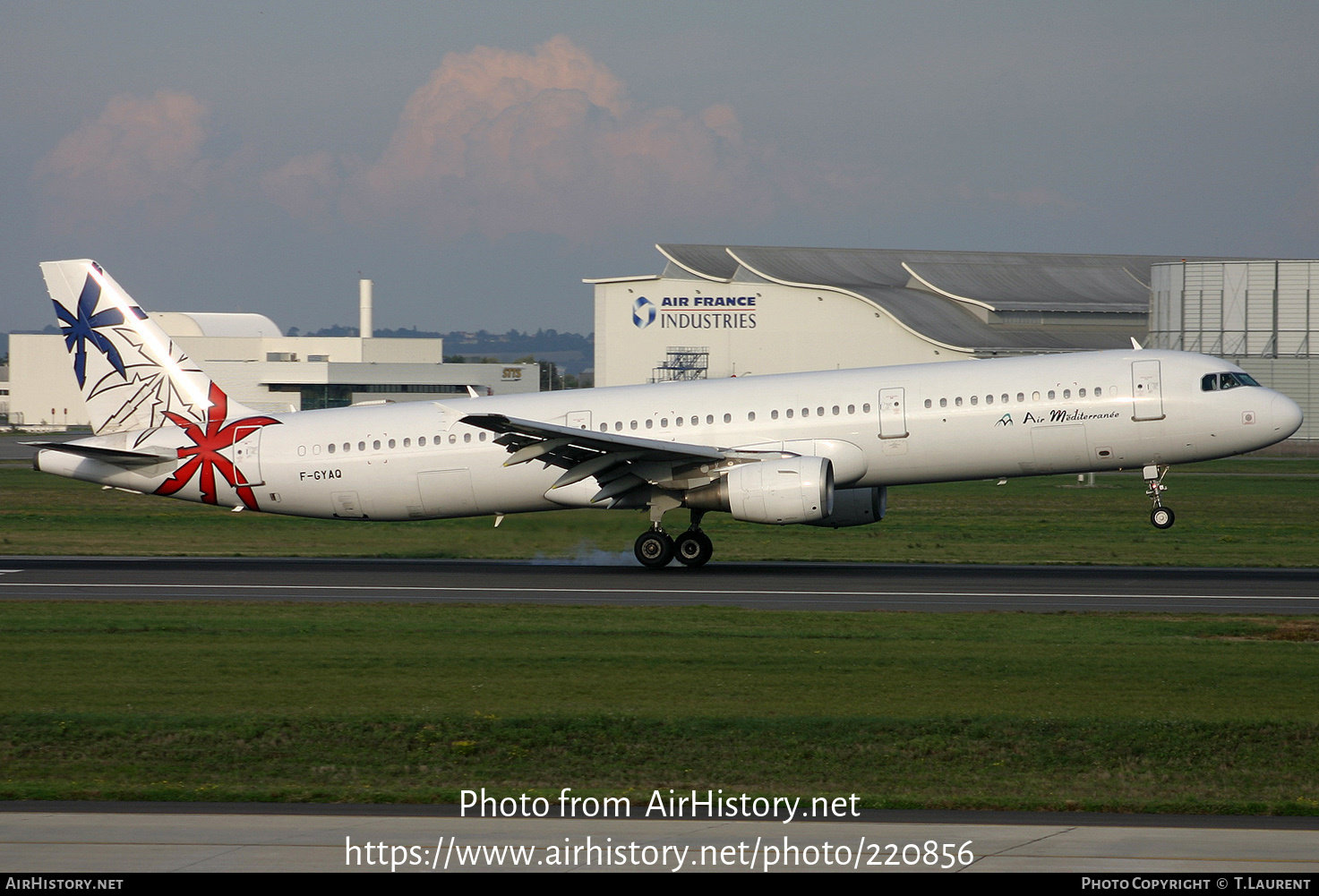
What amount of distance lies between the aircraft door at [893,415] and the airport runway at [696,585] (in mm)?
3009

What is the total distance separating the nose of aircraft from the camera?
2722cm

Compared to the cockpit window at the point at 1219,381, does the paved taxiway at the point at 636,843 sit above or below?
below

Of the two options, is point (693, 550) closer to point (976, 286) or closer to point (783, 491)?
point (783, 491)

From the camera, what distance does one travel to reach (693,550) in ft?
97.6

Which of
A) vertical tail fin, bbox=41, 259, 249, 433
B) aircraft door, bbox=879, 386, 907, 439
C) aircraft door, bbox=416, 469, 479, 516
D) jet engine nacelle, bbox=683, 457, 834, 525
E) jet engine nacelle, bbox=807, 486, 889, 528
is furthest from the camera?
vertical tail fin, bbox=41, 259, 249, 433

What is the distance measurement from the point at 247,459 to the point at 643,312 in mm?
73161

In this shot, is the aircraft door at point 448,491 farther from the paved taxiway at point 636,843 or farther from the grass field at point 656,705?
the paved taxiway at point 636,843

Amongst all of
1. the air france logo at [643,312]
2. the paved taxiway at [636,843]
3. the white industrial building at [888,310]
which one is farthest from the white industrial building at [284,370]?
the paved taxiway at [636,843]

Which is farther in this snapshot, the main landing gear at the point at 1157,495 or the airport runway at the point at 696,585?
the main landing gear at the point at 1157,495

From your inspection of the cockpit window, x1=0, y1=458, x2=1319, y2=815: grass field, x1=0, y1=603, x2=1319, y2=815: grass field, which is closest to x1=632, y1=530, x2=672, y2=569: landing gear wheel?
x1=0, y1=458, x2=1319, y2=815: grass field

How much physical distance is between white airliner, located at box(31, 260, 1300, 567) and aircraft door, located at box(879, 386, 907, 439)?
0.03 m

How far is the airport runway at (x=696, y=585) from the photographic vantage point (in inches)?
958

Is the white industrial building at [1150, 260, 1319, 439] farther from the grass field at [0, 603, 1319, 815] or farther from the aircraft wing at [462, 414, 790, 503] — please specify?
the grass field at [0, 603, 1319, 815]
